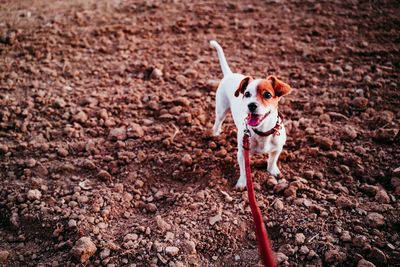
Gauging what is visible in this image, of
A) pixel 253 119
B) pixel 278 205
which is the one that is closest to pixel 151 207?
pixel 278 205

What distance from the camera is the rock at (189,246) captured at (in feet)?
8.41

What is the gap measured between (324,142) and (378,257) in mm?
1558

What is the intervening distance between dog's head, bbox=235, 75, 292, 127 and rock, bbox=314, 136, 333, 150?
1.24 meters

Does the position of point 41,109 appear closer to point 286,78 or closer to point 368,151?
point 286,78

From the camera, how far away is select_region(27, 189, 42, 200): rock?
9.98ft

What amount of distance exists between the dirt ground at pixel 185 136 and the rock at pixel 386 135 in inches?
1.8

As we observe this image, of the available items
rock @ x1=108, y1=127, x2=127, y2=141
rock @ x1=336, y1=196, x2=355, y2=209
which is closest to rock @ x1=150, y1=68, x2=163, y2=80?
rock @ x1=108, y1=127, x2=127, y2=141

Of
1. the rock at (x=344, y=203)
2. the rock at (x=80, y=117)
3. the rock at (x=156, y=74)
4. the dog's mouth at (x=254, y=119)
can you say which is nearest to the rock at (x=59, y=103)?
the rock at (x=80, y=117)

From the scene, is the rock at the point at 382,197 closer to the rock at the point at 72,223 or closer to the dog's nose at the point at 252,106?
the dog's nose at the point at 252,106

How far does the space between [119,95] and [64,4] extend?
4072 millimetres

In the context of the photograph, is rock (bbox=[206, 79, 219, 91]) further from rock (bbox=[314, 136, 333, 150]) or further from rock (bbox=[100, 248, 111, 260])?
rock (bbox=[100, 248, 111, 260])

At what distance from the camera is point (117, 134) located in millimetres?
3871

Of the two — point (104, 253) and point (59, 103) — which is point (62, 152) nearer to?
point (59, 103)

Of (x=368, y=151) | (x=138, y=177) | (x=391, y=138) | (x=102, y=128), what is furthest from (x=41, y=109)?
(x=391, y=138)
